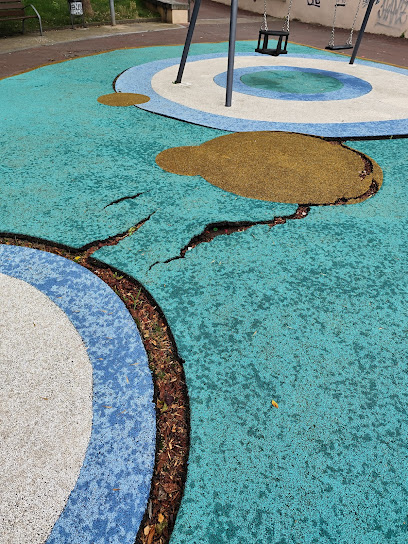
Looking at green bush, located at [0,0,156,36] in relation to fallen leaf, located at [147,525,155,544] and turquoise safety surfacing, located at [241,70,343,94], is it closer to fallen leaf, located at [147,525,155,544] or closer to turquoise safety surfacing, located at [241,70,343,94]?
turquoise safety surfacing, located at [241,70,343,94]

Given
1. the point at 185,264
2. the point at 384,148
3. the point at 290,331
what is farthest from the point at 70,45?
the point at 290,331

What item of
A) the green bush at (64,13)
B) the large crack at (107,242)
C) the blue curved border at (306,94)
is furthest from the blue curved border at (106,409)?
the green bush at (64,13)

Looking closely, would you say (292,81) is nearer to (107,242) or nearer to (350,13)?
(107,242)

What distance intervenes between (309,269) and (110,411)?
1395 mm

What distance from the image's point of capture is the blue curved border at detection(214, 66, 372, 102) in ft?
18.3

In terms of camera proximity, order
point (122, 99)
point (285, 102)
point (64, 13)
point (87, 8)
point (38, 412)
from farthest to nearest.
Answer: point (87, 8)
point (64, 13)
point (285, 102)
point (122, 99)
point (38, 412)

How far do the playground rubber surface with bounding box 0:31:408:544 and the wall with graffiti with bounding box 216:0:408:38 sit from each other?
31.3 ft

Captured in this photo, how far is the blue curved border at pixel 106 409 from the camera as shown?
1250 millimetres

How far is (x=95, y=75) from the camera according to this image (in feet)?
20.8

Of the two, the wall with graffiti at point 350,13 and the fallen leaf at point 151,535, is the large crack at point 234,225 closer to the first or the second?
the fallen leaf at point 151,535

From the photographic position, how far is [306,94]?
5699 mm

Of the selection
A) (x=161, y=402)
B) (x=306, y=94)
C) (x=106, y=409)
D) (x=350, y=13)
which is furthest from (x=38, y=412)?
(x=350, y=13)

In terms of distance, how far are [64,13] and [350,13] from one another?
9.06 meters

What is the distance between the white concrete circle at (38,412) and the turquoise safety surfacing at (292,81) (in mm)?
5271
